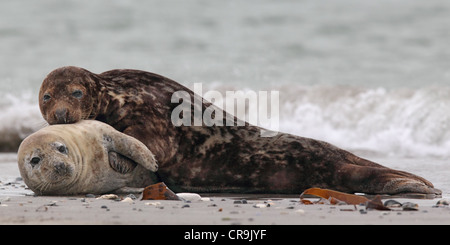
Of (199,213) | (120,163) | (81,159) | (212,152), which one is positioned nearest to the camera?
(199,213)

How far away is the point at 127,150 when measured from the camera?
242 inches

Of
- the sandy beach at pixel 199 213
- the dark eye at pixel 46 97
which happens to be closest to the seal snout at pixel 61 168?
the sandy beach at pixel 199 213

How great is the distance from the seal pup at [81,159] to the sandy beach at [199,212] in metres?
0.19

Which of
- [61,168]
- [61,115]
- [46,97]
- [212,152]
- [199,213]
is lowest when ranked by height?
[199,213]

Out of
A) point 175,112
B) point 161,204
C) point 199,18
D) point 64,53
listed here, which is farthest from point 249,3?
point 161,204

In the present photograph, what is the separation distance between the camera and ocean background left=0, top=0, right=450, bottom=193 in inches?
572

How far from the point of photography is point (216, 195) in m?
6.40

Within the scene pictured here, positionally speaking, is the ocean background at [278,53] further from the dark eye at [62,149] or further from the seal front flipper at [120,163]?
the dark eye at [62,149]

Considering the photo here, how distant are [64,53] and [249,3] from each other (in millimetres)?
5823

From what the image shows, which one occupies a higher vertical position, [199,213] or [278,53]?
[278,53]

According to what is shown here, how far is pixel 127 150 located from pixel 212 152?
94 cm

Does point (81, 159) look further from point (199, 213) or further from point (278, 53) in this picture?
point (278, 53)

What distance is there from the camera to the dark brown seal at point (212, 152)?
6.53 metres

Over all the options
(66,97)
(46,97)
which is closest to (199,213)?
(66,97)
